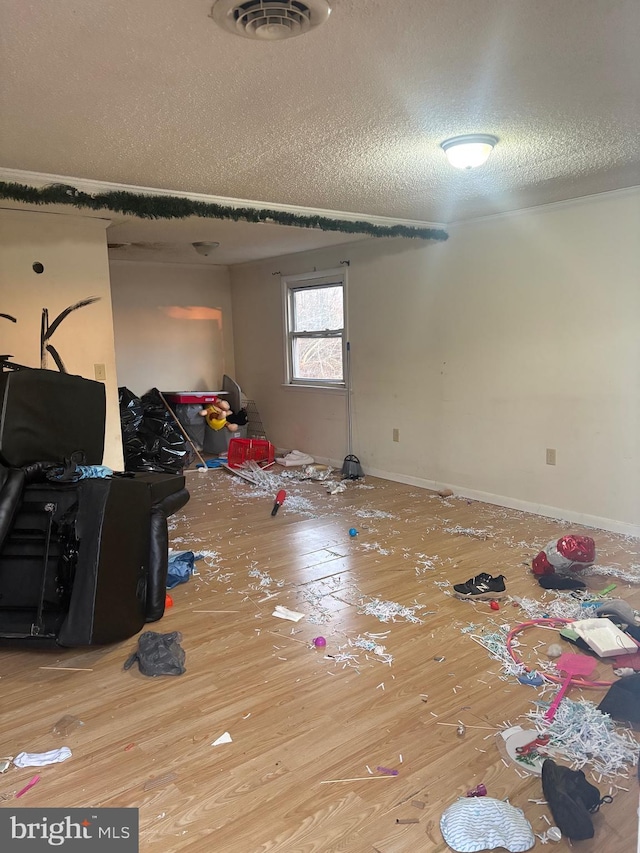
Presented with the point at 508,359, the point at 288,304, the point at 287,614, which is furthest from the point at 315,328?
the point at 287,614

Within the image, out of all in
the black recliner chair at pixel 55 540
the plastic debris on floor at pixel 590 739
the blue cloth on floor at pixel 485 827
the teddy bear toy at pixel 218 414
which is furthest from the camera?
the teddy bear toy at pixel 218 414

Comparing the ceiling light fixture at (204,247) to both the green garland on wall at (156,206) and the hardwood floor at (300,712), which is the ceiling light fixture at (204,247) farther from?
the hardwood floor at (300,712)

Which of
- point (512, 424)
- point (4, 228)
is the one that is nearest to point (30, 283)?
point (4, 228)

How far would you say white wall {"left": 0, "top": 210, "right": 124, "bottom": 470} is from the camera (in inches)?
155

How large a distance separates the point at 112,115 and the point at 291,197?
5.23 feet

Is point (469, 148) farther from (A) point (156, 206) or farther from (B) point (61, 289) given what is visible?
(B) point (61, 289)

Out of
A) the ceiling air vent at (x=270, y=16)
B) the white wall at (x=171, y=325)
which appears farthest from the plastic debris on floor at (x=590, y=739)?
the white wall at (x=171, y=325)

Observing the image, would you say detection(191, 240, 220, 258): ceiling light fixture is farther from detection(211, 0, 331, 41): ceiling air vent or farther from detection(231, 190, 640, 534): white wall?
detection(211, 0, 331, 41): ceiling air vent

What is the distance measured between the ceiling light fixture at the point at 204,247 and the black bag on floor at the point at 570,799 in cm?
503

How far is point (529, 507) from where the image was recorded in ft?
14.6

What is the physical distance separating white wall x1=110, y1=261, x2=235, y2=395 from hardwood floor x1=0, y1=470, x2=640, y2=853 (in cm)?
384

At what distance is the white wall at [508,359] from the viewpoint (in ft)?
12.8

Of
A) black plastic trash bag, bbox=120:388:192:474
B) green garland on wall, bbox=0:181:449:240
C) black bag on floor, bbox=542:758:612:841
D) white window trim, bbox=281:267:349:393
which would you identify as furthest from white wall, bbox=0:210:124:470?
black bag on floor, bbox=542:758:612:841

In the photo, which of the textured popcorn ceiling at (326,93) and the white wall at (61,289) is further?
the white wall at (61,289)
